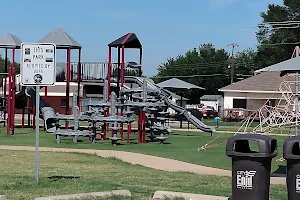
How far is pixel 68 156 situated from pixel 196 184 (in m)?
6.86

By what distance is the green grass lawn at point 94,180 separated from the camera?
931 centimetres

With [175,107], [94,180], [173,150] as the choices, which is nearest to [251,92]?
[175,107]

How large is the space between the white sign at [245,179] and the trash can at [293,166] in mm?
568

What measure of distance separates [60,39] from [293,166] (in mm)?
21868

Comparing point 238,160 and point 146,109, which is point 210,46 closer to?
point 146,109

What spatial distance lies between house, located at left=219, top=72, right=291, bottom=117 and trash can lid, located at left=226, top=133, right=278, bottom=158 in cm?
4339

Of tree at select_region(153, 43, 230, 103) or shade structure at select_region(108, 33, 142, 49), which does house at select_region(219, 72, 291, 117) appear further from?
tree at select_region(153, 43, 230, 103)

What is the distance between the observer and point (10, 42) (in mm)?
29422

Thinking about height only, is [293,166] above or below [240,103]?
below

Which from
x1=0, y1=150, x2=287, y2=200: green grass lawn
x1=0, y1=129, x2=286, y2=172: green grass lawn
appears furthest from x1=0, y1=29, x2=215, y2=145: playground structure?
x1=0, y1=150, x2=287, y2=200: green grass lawn

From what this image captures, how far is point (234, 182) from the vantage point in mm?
7195

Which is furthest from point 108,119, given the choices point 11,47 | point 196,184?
point 196,184

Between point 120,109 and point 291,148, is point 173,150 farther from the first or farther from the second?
point 291,148

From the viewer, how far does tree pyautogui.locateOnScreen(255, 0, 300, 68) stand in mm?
55969
